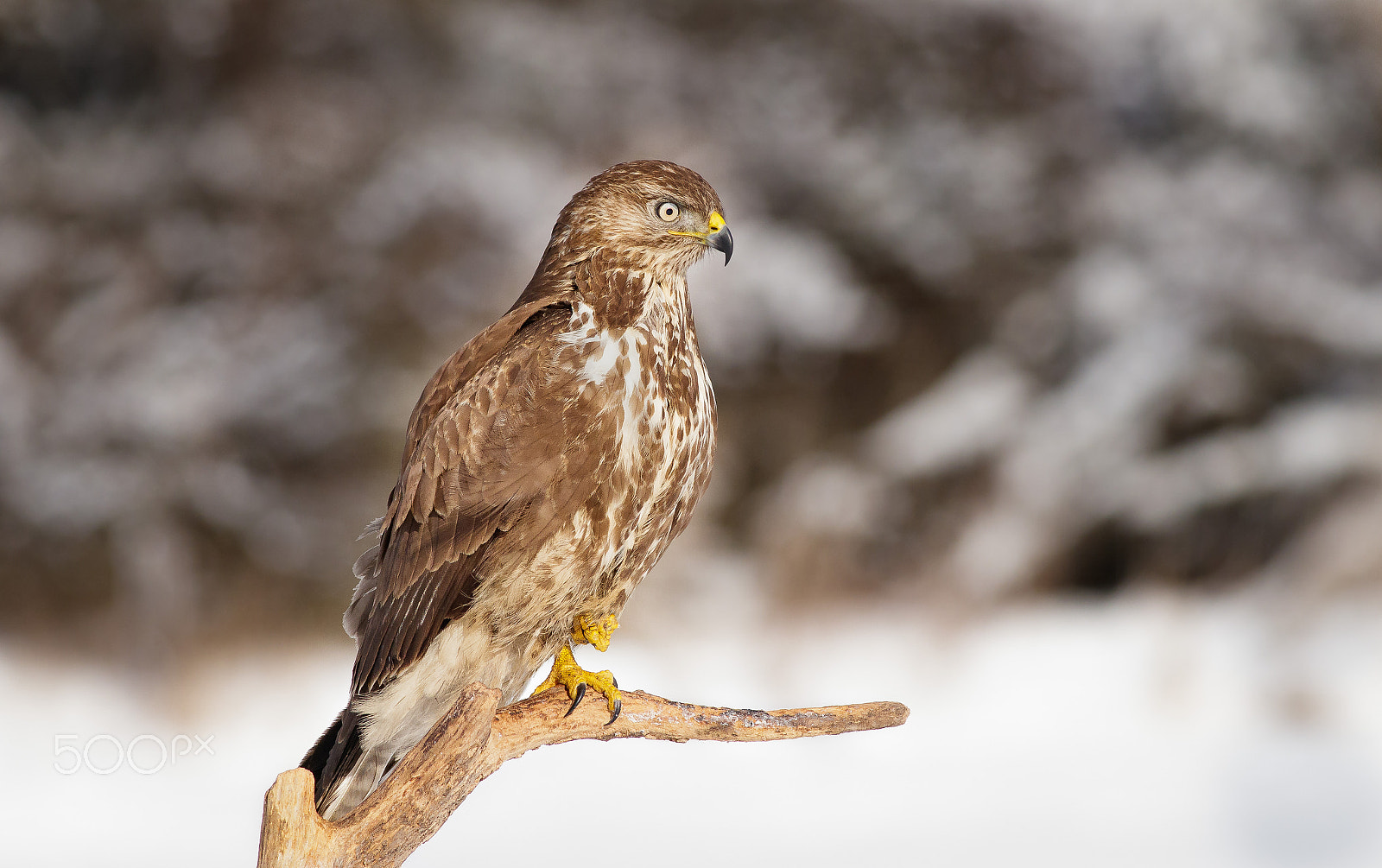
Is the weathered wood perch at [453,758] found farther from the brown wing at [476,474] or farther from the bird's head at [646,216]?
the bird's head at [646,216]

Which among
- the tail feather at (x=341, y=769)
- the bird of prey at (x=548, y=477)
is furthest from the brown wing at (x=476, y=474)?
the tail feather at (x=341, y=769)

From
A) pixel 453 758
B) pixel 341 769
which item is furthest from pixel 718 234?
pixel 341 769

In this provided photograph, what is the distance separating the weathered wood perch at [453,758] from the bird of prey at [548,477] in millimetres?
75

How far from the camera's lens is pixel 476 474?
225 centimetres

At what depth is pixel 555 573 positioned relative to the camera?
89.4 inches

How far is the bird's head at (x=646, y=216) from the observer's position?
2355 millimetres

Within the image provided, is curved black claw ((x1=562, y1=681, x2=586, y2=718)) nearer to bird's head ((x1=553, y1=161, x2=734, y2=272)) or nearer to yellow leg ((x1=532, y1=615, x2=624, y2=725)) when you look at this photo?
yellow leg ((x1=532, y1=615, x2=624, y2=725))

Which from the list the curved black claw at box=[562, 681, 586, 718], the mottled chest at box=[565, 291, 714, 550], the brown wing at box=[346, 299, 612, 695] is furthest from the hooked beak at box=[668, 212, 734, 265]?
the curved black claw at box=[562, 681, 586, 718]

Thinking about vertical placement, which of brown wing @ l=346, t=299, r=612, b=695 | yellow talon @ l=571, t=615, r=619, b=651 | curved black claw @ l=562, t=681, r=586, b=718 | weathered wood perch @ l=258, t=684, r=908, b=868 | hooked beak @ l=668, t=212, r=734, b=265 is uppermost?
hooked beak @ l=668, t=212, r=734, b=265

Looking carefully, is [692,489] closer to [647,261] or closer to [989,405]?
[647,261]

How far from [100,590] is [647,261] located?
412 centimetres

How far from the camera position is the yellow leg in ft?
8.01

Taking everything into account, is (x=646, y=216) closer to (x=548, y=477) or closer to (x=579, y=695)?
(x=548, y=477)

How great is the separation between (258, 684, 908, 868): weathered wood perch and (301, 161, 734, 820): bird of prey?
8 cm
